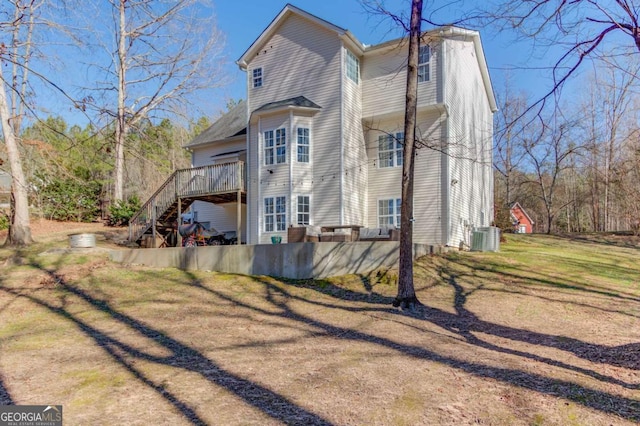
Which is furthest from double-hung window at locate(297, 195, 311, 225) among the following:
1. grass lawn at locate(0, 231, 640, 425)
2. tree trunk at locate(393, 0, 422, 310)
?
tree trunk at locate(393, 0, 422, 310)

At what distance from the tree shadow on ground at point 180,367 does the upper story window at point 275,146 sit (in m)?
8.32

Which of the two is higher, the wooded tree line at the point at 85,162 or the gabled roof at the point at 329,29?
the gabled roof at the point at 329,29

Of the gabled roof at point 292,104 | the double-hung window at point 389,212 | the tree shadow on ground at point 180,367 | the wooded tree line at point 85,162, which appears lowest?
the tree shadow on ground at point 180,367

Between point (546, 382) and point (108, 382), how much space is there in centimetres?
477

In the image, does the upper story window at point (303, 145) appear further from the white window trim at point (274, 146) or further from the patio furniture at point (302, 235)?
the patio furniture at point (302, 235)

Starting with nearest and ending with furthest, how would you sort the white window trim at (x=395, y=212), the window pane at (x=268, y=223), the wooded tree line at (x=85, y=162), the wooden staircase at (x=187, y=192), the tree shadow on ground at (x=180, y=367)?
the tree shadow on ground at (x=180, y=367) → the wooded tree line at (x=85, y=162) → the white window trim at (x=395, y=212) → the window pane at (x=268, y=223) → the wooden staircase at (x=187, y=192)

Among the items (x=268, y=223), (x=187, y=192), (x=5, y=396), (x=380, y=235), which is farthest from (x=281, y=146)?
(x=5, y=396)

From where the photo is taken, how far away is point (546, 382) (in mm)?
4500

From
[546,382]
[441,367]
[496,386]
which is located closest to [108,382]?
[441,367]

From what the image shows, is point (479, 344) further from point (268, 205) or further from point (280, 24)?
point (280, 24)

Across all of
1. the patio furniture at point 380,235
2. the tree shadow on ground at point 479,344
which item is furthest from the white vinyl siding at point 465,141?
the tree shadow on ground at point 479,344

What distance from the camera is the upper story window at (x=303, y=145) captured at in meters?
15.3

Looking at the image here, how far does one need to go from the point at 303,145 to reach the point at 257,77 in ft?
13.0

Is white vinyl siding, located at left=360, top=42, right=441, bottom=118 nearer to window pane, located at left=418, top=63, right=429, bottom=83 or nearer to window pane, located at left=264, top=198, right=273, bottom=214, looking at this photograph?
window pane, located at left=418, top=63, right=429, bottom=83
